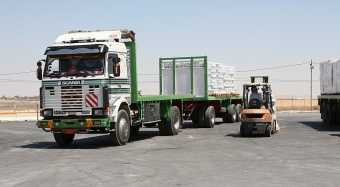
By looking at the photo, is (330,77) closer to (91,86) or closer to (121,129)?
(121,129)

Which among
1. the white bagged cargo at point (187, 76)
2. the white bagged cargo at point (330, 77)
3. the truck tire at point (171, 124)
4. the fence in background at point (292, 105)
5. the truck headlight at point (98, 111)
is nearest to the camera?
the truck headlight at point (98, 111)

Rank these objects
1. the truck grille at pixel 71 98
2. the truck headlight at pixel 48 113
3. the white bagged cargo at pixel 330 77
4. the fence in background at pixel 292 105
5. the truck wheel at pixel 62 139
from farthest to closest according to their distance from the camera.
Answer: the fence in background at pixel 292 105, the white bagged cargo at pixel 330 77, the truck wheel at pixel 62 139, the truck headlight at pixel 48 113, the truck grille at pixel 71 98

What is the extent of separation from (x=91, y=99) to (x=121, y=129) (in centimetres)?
153

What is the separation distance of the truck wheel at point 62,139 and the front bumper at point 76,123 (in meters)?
0.82

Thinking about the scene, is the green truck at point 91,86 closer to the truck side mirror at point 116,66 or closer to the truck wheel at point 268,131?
the truck side mirror at point 116,66

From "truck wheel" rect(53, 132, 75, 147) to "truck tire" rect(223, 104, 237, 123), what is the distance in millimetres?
13838

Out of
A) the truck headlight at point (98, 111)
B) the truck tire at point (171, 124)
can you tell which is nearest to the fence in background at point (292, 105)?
the truck tire at point (171, 124)

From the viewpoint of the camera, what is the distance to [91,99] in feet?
59.4

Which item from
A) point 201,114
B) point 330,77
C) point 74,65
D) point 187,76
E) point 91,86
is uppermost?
point 74,65

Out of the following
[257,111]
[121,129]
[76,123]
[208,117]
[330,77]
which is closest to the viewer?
[76,123]

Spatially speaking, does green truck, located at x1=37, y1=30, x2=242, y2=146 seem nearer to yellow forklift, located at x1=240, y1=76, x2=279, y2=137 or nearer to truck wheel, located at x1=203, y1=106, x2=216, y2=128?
yellow forklift, located at x1=240, y1=76, x2=279, y2=137

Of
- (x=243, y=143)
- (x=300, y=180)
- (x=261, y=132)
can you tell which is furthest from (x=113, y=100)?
(x=300, y=180)

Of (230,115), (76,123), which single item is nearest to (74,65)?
(76,123)

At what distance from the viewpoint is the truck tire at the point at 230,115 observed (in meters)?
32.7
